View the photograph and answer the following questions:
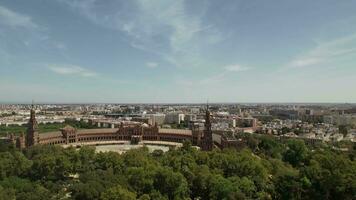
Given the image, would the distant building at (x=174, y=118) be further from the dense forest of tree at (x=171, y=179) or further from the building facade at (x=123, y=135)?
the dense forest of tree at (x=171, y=179)

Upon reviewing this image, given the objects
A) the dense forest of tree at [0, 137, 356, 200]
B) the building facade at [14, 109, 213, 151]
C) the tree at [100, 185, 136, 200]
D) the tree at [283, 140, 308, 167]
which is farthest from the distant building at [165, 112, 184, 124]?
the tree at [100, 185, 136, 200]

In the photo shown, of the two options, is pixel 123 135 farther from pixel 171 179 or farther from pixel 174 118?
pixel 174 118

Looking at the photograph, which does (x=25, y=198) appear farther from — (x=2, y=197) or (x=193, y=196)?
(x=193, y=196)

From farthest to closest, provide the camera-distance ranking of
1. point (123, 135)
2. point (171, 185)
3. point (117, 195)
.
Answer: point (123, 135) → point (171, 185) → point (117, 195)

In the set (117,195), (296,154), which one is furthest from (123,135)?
(117,195)

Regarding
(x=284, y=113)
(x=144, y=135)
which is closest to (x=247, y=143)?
(x=144, y=135)

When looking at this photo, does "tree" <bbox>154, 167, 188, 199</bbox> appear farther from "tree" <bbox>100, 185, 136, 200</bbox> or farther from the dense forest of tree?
"tree" <bbox>100, 185, 136, 200</bbox>

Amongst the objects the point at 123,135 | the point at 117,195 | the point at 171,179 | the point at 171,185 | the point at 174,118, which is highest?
the point at 174,118

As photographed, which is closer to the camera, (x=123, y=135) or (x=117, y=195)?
(x=117, y=195)

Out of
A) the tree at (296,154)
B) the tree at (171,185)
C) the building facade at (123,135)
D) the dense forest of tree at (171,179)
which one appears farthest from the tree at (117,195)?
the building facade at (123,135)

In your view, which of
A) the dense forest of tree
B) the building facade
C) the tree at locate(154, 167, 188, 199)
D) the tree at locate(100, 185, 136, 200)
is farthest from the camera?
the building facade

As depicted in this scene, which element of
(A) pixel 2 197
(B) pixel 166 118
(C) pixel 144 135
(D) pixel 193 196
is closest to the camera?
(A) pixel 2 197
